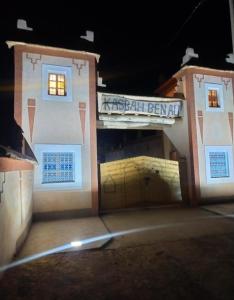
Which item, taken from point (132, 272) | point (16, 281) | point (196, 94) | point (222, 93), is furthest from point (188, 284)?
point (222, 93)

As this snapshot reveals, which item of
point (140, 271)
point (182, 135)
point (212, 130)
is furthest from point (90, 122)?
point (140, 271)

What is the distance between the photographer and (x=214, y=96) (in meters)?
12.5

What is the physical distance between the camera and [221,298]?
3422mm

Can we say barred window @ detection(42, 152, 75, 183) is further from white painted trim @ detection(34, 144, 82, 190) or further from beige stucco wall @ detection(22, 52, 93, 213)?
beige stucco wall @ detection(22, 52, 93, 213)

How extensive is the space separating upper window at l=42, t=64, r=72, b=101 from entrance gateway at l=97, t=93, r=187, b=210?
1466 mm

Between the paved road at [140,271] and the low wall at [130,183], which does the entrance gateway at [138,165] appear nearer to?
the low wall at [130,183]

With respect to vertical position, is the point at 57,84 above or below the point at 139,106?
above

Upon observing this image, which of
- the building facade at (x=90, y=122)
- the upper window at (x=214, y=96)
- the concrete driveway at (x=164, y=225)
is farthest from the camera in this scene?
the upper window at (x=214, y=96)

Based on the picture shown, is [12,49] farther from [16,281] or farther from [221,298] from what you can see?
[221,298]

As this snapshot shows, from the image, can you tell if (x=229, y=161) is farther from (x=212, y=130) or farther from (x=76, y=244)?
(x=76, y=244)

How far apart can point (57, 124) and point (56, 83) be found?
71.9 inches

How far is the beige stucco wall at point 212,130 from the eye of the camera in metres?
11.6

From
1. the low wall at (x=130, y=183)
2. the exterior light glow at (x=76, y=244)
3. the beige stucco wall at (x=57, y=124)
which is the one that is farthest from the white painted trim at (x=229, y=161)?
the exterior light glow at (x=76, y=244)

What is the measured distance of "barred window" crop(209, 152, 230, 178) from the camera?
11859mm
